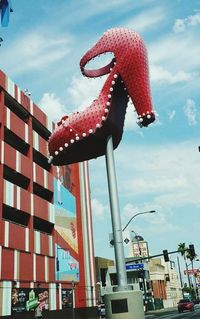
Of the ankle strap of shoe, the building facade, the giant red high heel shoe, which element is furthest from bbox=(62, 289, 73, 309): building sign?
the building facade

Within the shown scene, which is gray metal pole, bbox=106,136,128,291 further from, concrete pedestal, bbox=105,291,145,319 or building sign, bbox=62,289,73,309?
building sign, bbox=62,289,73,309

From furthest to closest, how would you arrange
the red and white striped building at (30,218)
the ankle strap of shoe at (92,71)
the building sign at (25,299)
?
the red and white striped building at (30,218)
the building sign at (25,299)
the ankle strap of shoe at (92,71)

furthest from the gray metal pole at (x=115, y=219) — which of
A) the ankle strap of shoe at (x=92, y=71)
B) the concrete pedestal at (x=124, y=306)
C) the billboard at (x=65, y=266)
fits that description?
the billboard at (x=65, y=266)

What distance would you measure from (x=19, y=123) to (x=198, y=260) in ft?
270

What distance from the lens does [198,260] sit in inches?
4225

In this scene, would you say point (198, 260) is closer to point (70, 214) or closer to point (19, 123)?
point (70, 214)

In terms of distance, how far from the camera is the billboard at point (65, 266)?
41.2 metres

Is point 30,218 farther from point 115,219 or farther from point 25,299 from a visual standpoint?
point 115,219

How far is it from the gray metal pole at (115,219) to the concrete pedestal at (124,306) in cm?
31

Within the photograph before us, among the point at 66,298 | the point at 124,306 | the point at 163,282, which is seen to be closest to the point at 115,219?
the point at 124,306

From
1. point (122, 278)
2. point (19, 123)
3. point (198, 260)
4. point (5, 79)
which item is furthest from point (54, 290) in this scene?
point (198, 260)

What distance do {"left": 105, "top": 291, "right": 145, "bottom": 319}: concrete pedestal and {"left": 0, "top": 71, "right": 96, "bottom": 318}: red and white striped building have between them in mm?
20880

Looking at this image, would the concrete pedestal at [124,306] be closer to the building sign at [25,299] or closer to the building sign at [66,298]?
the building sign at [25,299]

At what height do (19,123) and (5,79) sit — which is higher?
(5,79)
